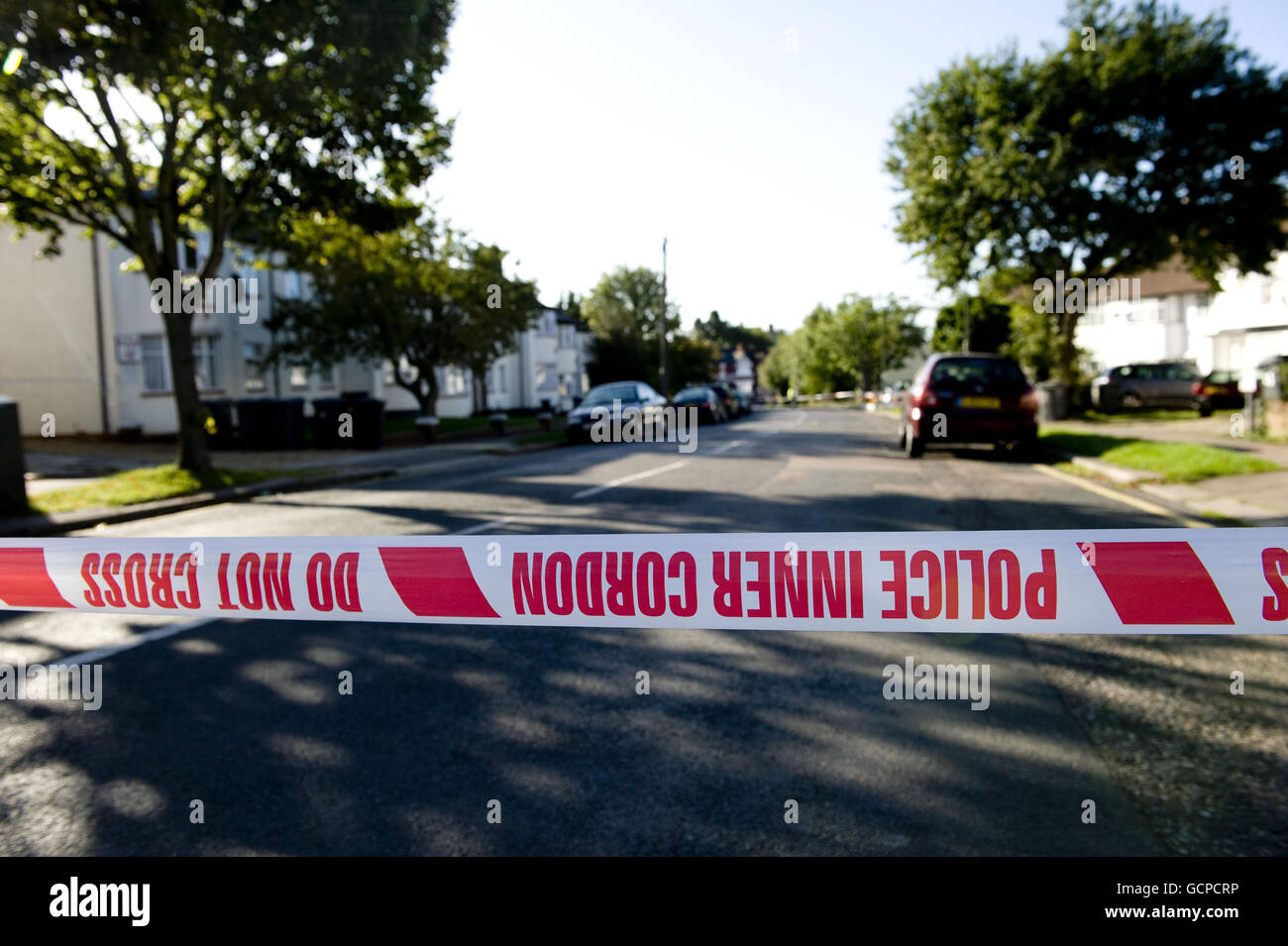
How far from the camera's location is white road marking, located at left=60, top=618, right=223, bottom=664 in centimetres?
509

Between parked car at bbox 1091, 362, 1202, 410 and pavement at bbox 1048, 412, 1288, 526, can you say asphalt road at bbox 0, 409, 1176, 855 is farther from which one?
parked car at bbox 1091, 362, 1202, 410

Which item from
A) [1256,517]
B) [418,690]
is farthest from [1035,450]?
[418,690]

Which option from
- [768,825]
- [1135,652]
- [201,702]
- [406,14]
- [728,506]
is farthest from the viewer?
[406,14]

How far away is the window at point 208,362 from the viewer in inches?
1220

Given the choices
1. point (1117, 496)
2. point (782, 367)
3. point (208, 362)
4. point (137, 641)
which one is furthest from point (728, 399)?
point (782, 367)

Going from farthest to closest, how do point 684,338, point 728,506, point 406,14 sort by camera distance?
1. point 684,338
2. point 406,14
3. point 728,506

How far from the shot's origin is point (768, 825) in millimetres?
2975

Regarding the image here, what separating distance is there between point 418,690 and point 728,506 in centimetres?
627

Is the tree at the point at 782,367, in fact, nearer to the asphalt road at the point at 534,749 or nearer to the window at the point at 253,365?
the window at the point at 253,365

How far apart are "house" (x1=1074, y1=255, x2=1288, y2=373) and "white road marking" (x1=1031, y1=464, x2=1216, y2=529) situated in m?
32.5

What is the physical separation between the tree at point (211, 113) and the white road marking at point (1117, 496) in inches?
482

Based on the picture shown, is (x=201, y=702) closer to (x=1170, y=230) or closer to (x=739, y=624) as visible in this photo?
(x=739, y=624)
